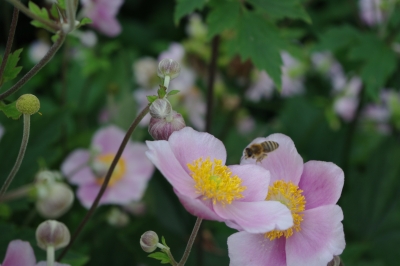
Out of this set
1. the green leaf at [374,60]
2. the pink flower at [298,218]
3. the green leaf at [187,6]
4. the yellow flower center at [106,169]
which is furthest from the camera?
the green leaf at [374,60]

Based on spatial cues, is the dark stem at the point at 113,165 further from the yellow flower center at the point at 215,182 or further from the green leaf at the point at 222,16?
the green leaf at the point at 222,16

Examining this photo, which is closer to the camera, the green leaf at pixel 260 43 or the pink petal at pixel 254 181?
the pink petal at pixel 254 181

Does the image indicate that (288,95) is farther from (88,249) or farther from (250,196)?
(250,196)

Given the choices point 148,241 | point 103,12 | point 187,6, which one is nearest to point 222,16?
point 187,6

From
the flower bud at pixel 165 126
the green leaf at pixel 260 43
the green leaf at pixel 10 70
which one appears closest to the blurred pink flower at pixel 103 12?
the green leaf at pixel 260 43

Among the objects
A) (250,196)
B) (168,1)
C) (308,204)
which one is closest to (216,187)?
(250,196)

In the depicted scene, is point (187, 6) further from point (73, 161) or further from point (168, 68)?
point (73, 161)
